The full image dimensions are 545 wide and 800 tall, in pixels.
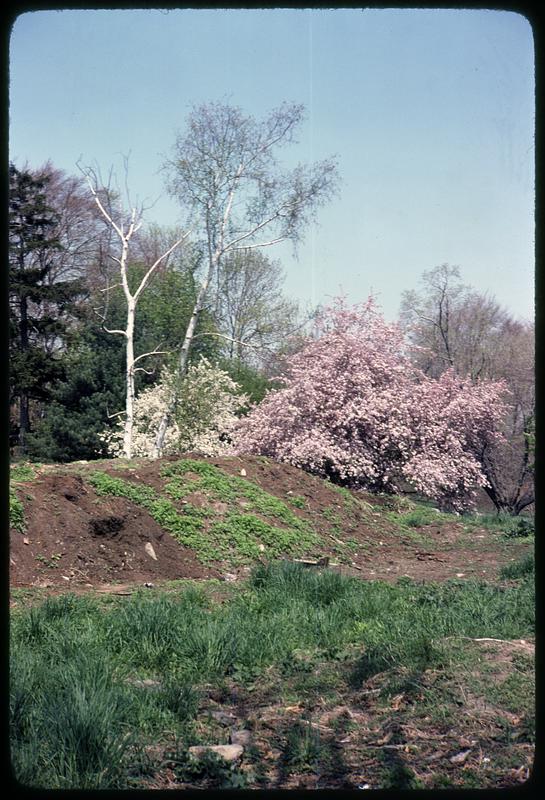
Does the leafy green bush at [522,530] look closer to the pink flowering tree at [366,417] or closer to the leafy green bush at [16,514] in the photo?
the pink flowering tree at [366,417]

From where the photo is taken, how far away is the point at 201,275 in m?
20.2

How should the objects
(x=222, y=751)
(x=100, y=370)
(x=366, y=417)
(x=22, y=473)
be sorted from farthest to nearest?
(x=100, y=370)
(x=366, y=417)
(x=22, y=473)
(x=222, y=751)

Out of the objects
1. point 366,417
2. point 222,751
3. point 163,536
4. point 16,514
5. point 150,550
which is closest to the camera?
point 222,751

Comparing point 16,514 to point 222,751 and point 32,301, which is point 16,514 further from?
point 32,301

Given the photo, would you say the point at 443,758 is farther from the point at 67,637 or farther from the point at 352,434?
the point at 352,434

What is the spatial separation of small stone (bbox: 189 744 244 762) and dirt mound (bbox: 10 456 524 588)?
4514 millimetres

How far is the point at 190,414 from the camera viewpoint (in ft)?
58.4

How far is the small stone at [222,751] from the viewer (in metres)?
3.38

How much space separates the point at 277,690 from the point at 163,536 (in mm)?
5421

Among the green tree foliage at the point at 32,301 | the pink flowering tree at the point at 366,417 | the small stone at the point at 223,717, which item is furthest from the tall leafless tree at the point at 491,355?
the small stone at the point at 223,717

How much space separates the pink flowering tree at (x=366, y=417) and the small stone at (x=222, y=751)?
12.5 metres

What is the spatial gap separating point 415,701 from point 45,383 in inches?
745

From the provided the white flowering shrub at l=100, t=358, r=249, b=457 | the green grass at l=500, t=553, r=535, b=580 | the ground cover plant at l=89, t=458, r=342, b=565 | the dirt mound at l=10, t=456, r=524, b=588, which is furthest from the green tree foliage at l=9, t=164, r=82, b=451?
the green grass at l=500, t=553, r=535, b=580

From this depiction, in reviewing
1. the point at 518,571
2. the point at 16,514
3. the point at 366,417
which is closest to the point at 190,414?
the point at 366,417
